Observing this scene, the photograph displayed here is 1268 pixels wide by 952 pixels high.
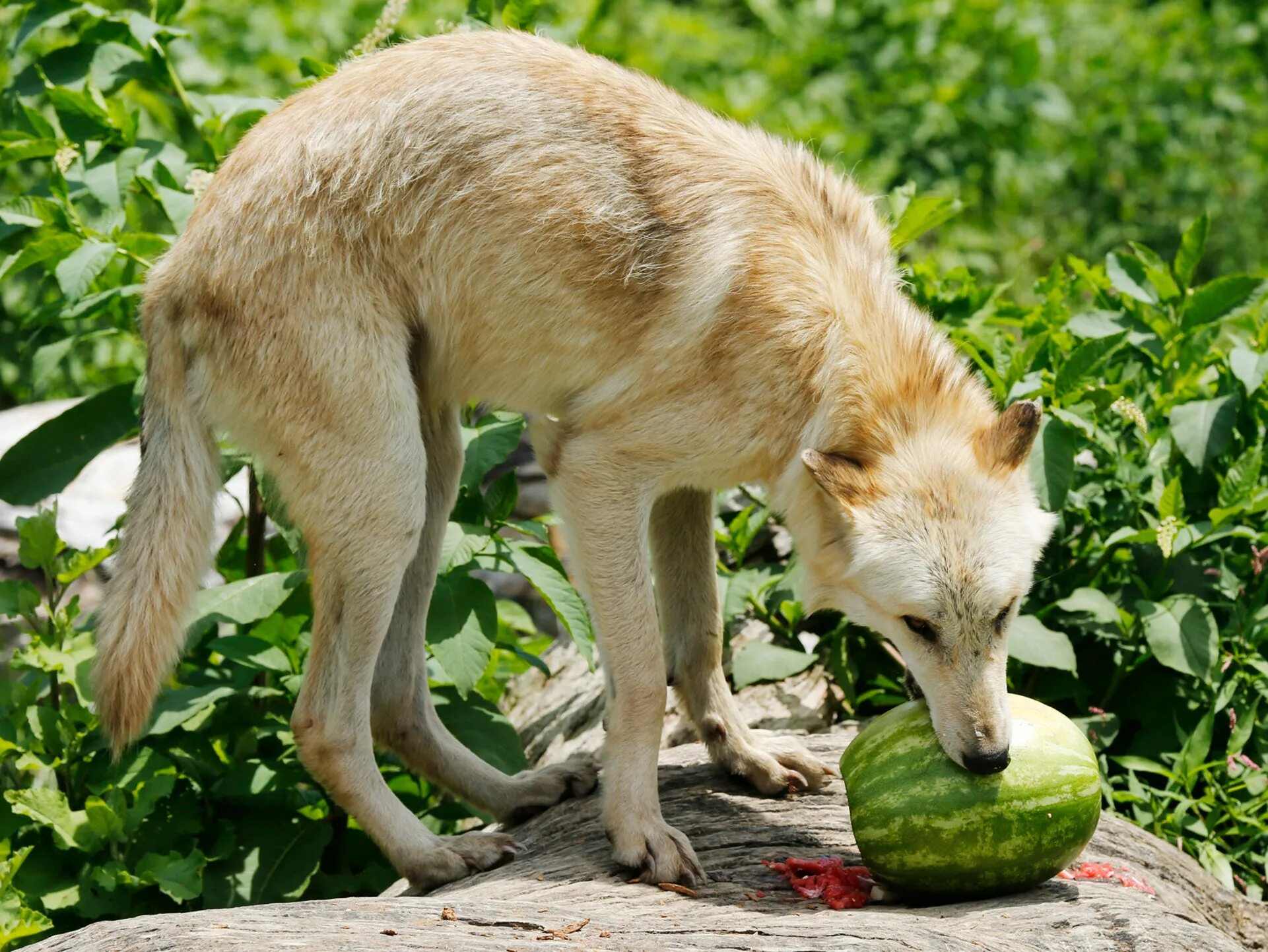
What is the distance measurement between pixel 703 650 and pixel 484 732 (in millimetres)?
864

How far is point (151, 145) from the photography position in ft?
16.6

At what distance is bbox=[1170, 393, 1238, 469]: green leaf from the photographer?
4871 mm

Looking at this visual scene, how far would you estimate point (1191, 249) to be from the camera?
538cm

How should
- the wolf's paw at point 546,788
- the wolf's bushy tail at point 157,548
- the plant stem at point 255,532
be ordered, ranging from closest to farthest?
the wolf's bushy tail at point 157,548 < the wolf's paw at point 546,788 < the plant stem at point 255,532

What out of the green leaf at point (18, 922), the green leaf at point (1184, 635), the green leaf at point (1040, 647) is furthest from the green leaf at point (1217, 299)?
the green leaf at point (18, 922)

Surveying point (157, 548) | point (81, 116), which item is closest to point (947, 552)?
point (157, 548)

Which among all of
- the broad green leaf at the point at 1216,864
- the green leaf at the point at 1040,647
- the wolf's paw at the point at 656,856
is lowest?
the broad green leaf at the point at 1216,864

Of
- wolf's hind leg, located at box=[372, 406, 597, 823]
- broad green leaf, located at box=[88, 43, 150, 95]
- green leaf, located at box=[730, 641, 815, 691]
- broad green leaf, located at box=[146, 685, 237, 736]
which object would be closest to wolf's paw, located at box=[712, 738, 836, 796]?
green leaf, located at box=[730, 641, 815, 691]

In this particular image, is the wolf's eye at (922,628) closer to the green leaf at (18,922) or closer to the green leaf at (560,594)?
the green leaf at (560,594)

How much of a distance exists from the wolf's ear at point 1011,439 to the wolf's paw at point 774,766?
1.28 metres

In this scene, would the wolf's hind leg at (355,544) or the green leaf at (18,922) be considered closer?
the green leaf at (18,922)

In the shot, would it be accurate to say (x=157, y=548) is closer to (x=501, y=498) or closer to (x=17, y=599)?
(x=17, y=599)

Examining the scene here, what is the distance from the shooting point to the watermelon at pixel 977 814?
11.5 ft

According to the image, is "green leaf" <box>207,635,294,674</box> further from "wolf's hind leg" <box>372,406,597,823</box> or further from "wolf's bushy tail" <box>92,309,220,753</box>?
"wolf's bushy tail" <box>92,309,220,753</box>
